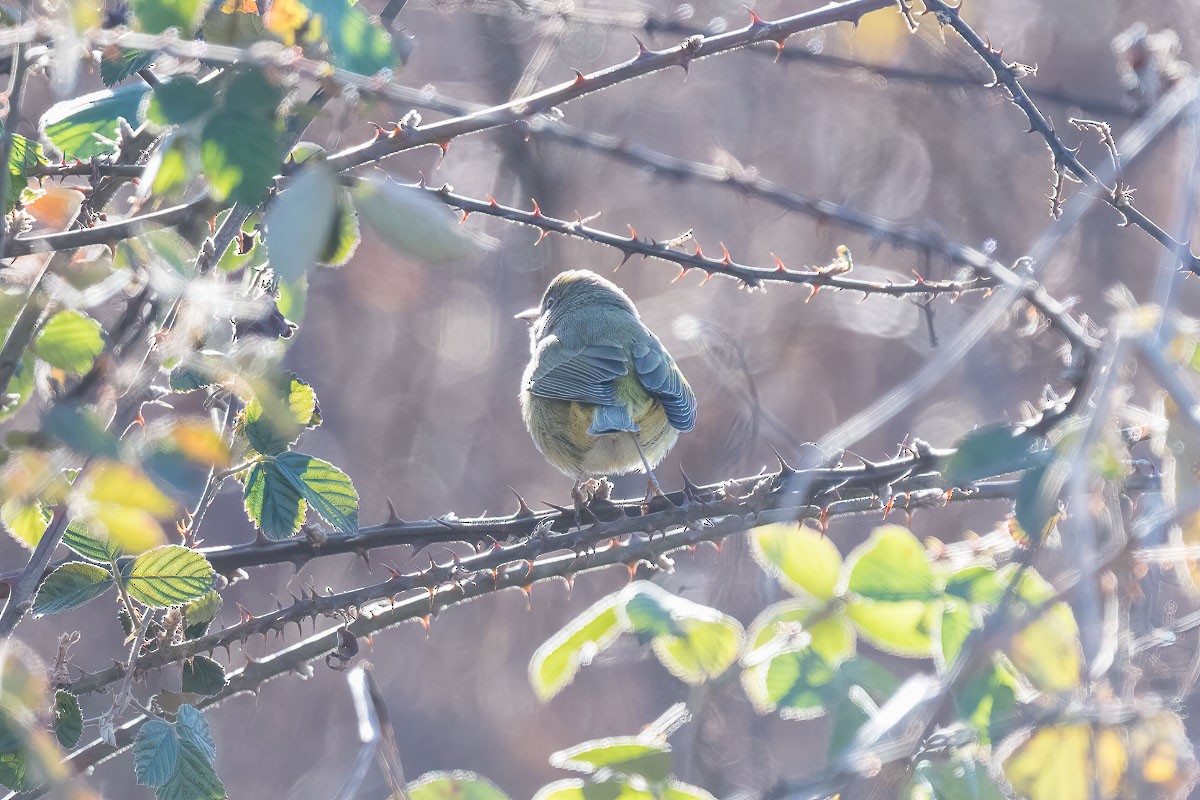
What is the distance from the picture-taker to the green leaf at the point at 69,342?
191 centimetres

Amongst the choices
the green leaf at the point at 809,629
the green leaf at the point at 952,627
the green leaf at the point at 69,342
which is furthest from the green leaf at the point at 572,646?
the green leaf at the point at 69,342

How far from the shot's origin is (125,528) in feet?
4.32

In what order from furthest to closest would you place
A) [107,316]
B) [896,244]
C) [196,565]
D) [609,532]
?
1. [107,316]
2. [896,244]
3. [609,532]
4. [196,565]

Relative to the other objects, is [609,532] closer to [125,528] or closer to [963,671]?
[125,528]

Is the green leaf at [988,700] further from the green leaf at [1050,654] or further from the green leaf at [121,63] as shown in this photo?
the green leaf at [121,63]

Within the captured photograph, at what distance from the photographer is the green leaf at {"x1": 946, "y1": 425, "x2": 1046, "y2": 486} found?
3.69ft

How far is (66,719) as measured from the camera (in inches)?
71.4

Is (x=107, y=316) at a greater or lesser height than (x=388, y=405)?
greater

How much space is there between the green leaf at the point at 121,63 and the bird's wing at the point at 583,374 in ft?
8.42

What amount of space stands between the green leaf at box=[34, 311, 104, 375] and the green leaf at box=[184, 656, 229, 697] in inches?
21.3

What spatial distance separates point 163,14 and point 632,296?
7122 mm

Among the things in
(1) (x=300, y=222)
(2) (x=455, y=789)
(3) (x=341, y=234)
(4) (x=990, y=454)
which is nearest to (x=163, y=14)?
(3) (x=341, y=234)

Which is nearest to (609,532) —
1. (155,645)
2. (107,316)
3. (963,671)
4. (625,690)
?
(155,645)

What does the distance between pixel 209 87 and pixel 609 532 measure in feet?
4.65
